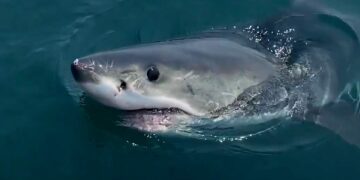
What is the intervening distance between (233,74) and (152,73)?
70 cm

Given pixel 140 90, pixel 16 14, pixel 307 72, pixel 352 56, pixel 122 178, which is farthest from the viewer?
pixel 16 14

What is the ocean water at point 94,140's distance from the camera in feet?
15.5

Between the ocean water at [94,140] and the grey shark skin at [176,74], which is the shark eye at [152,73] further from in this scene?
the ocean water at [94,140]

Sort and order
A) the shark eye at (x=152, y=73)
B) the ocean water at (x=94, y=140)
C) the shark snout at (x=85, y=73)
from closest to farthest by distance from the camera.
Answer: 1. the shark snout at (x=85, y=73)
2. the shark eye at (x=152, y=73)
3. the ocean water at (x=94, y=140)

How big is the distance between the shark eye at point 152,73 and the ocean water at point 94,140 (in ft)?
1.19

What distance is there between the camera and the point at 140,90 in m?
4.20

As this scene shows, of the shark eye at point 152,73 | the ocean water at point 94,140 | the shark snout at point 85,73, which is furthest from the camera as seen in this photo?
the ocean water at point 94,140

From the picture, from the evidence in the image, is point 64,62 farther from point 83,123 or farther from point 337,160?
point 337,160

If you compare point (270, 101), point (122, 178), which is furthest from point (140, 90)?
point (270, 101)

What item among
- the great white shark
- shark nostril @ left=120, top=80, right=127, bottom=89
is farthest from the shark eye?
shark nostril @ left=120, top=80, right=127, bottom=89

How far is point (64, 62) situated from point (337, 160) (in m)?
2.38

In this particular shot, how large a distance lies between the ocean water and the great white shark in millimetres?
229

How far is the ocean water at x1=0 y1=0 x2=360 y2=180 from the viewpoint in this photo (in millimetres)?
4711

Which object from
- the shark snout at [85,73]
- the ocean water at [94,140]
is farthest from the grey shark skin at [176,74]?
the ocean water at [94,140]
